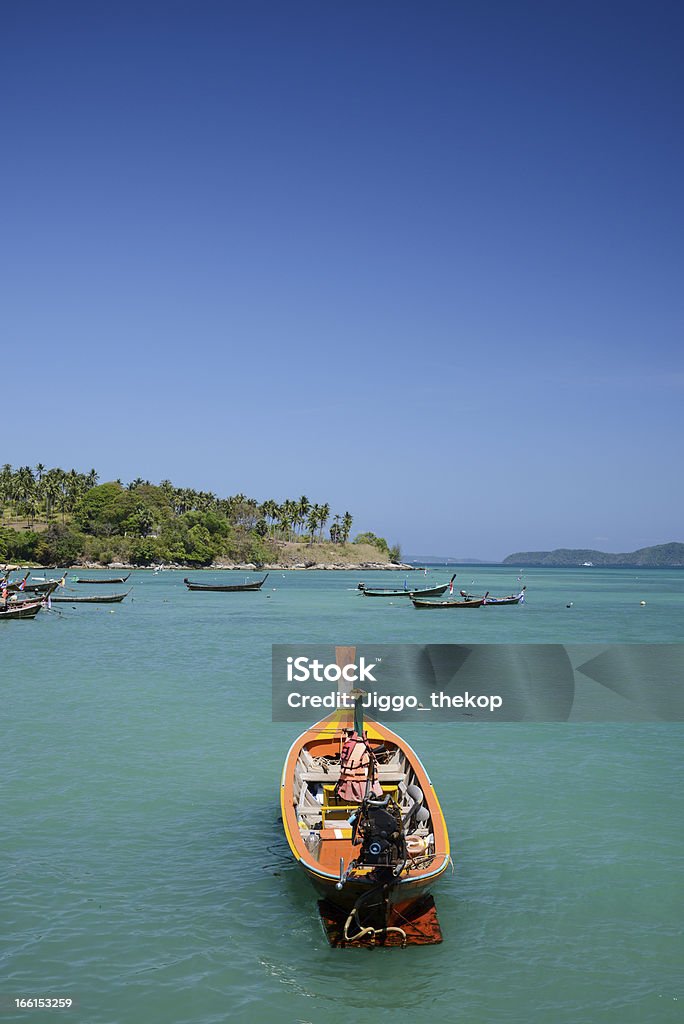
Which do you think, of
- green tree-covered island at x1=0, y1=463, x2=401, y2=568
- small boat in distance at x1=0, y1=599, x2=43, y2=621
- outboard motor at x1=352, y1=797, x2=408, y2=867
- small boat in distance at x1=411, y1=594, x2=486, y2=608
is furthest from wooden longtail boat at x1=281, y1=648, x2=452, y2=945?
green tree-covered island at x1=0, y1=463, x2=401, y2=568

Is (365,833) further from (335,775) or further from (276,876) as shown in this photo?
(335,775)

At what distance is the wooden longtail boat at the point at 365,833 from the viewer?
10.2m

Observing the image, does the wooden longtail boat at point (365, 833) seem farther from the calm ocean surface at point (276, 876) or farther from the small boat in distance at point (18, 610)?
the small boat in distance at point (18, 610)

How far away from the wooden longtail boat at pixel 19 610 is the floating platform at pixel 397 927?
45.8 metres

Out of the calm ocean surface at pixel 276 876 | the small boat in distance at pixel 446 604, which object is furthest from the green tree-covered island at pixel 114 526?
the calm ocean surface at pixel 276 876

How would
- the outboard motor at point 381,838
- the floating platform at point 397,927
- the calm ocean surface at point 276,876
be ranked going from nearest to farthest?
the calm ocean surface at point 276,876
the outboard motor at point 381,838
the floating platform at point 397,927

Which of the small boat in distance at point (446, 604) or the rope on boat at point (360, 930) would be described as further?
the small boat in distance at point (446, 604)

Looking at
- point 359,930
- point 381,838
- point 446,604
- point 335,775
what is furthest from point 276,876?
point 446,604

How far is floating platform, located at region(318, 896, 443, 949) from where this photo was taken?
1045 cm

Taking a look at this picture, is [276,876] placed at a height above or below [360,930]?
below

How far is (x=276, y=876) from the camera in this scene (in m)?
12.8

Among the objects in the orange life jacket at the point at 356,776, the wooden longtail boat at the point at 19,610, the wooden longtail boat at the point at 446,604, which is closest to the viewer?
the orange life jacket at the point at 356,776

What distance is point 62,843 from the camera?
14.1m

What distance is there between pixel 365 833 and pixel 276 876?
10.8ft
